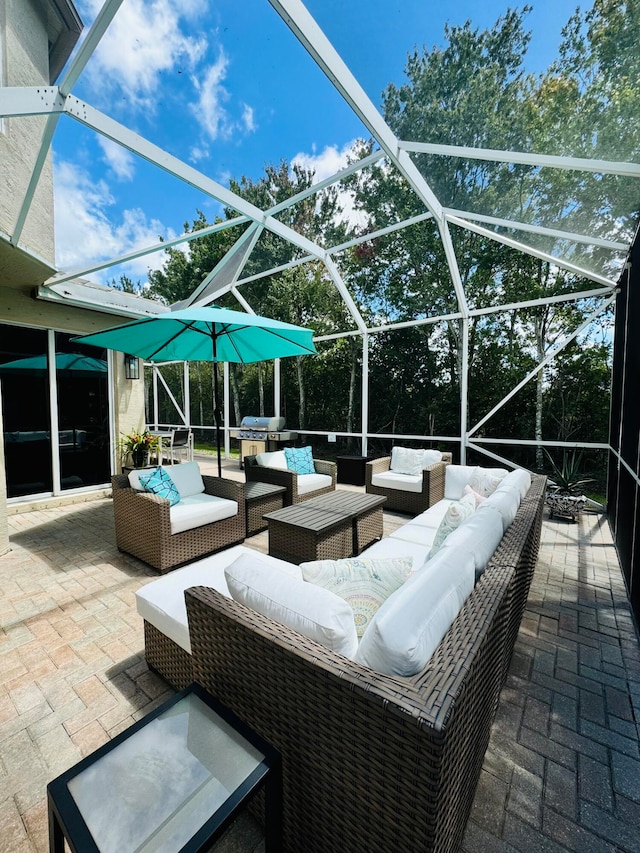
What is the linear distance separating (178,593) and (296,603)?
1.04 m

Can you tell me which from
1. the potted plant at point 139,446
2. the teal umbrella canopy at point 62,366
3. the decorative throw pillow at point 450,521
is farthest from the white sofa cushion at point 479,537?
the teal umbrella canopy at point 62,366

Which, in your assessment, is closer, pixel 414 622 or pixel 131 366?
pixel 414 622

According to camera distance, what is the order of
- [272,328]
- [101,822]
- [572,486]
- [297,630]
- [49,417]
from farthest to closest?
[49,417], [572,486], [272,328], [297,630], [101,822]

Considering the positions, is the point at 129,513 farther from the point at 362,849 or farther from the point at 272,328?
the point at 362,849

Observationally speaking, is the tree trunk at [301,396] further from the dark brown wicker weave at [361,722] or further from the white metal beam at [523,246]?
the dark brown wicker weave at [361,722]

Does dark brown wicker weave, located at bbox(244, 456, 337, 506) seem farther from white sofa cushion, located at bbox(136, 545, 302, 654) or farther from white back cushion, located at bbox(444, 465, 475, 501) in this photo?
white sofa cushion, located at bbox(136, 545, 302, 654)

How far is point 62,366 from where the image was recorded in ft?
19.4

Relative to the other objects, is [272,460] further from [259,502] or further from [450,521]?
[450,521]

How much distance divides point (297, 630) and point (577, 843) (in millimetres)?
1283

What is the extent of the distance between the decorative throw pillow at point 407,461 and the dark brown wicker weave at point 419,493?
0.99 feet

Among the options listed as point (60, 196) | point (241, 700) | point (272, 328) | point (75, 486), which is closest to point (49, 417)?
point (75, 486)

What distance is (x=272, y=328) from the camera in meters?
4.04

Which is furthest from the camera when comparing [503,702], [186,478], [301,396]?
[301,396]

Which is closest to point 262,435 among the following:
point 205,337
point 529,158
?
point 205,337
